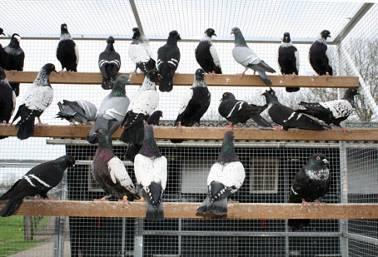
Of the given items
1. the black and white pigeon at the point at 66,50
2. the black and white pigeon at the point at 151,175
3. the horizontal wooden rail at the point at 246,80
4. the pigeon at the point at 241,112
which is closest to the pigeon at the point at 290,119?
the pigeon at the point at 241,112

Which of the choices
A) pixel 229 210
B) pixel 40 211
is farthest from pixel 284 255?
pixel 40 211

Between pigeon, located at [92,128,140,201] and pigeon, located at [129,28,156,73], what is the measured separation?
4.84 ft

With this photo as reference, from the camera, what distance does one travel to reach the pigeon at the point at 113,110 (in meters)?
5.39

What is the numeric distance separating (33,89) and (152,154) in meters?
1.91

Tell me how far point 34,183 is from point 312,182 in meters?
2.95

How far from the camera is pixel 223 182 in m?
4.61

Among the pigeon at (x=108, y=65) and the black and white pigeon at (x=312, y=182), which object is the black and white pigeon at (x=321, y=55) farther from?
the pigeon at (x=108, y=65)

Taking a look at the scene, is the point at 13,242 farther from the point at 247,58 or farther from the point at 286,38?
the point at 286,38

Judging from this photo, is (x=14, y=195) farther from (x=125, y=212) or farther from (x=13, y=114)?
(x=13, y=114)

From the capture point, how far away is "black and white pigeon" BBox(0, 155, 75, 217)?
15.1 feet

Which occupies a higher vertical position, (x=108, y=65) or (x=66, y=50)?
(x=66, y=50)

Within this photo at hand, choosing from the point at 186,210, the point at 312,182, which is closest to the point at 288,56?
the point at 312,182

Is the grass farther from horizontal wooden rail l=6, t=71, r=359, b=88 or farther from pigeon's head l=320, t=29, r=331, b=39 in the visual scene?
pigeon's head l=320, t=29, r=331, b=39

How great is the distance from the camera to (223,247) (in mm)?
8180
